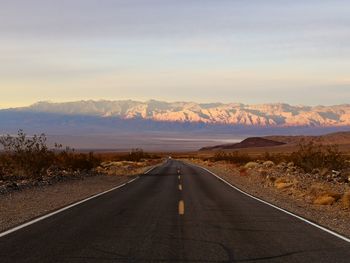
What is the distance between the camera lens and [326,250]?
9250mm

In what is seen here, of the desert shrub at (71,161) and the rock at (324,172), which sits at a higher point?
the desert shrub at (71,161)

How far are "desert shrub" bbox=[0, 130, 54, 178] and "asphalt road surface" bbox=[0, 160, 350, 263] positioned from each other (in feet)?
57.1

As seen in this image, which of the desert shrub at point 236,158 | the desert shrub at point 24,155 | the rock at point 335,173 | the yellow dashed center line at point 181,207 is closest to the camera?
the yellow dashed center line at point 181,207

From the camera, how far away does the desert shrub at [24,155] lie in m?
32.0

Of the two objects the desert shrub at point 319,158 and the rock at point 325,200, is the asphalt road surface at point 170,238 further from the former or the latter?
the desert shrub at point 319,158

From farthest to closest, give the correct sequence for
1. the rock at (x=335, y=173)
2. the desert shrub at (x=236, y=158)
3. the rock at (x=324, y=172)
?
the desert shrub at (x=236, y=158)
the rock at (x=324, y=172)
the rock at (x=335, y=173)

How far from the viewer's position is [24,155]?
106 ft

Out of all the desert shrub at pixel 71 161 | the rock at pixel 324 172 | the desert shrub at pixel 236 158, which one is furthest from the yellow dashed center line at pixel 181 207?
the desert shrub at pixel 236 158

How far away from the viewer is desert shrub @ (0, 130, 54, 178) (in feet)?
105

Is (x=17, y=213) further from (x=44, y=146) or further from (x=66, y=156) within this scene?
(x=66, y=156)

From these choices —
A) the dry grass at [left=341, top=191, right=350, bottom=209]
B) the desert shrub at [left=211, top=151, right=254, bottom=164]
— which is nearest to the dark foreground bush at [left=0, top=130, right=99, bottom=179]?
the dry grass at [left=341, top=191, right=350, bottom=209]

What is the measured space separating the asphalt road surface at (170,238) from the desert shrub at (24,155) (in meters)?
17.4

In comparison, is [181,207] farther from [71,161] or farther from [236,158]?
[236,158]

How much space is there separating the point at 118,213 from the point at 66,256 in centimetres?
626
